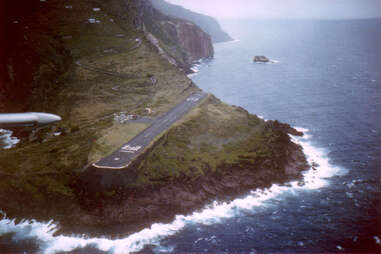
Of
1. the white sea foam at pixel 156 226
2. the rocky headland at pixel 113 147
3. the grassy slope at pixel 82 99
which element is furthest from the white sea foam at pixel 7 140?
the white sea foam at pixel 156 226

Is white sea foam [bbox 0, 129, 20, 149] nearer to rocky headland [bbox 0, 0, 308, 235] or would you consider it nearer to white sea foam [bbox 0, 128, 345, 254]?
rocky headland [bbox 0, 0, 308, 235]

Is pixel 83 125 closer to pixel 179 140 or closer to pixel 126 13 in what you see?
pixel 179 140

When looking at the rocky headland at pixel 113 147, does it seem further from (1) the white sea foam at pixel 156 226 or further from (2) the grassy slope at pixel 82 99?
(1) the white sea foam at pixel 156 226

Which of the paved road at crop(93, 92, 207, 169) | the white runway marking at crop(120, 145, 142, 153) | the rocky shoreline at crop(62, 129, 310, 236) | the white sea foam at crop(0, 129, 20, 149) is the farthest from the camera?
the white sea foam at crop(0, 129, 20, 149)

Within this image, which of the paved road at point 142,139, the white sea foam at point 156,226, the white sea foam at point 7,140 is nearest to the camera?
the white sea foam at point 156,226

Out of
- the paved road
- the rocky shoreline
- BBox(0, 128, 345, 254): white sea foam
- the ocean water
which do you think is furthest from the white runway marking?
the ocean water

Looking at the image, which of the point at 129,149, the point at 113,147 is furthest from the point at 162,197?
the point at 113,147
